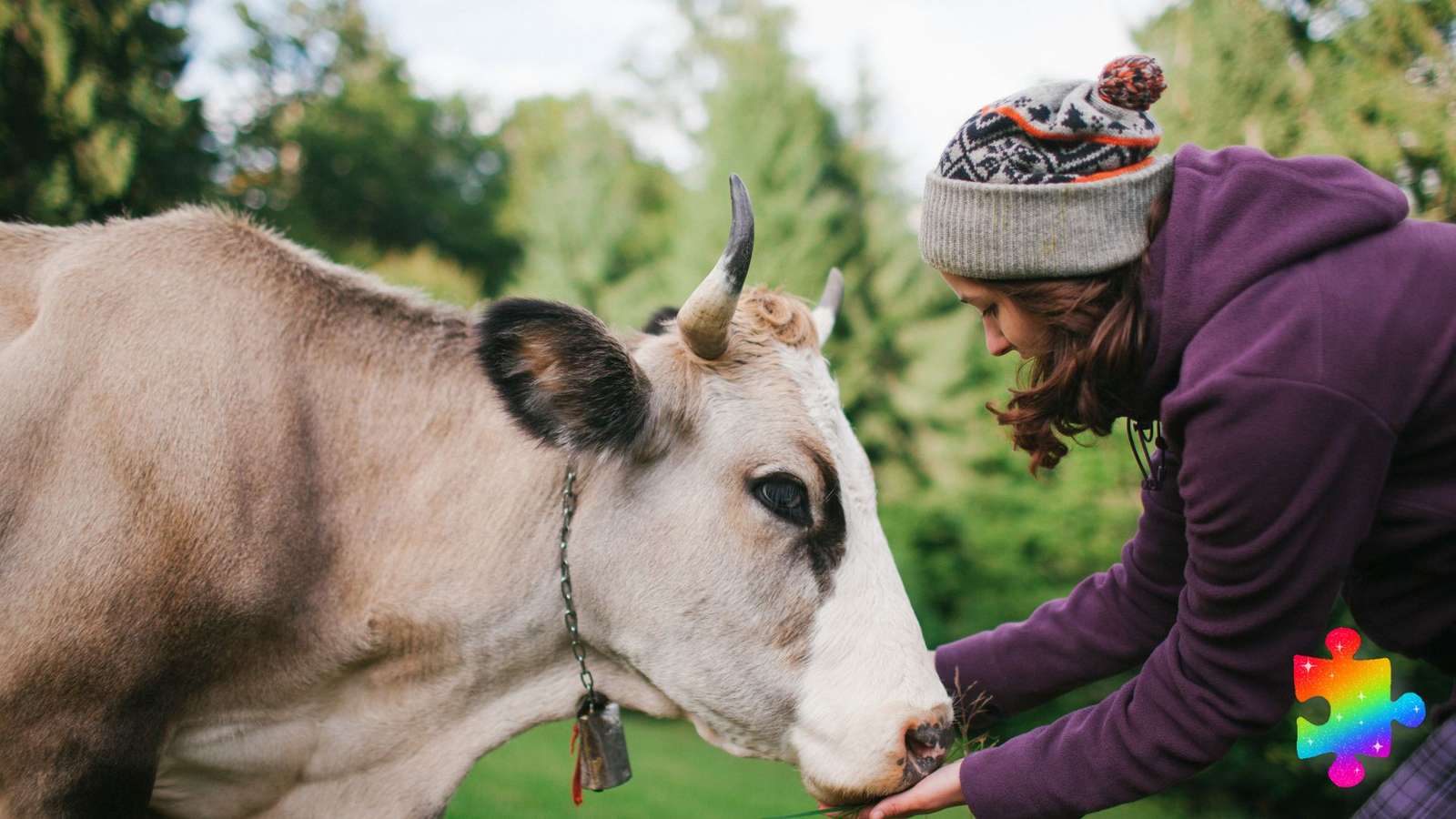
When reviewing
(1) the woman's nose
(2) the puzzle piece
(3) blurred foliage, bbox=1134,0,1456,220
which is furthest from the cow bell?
(3) blurred foliage, bbox=1134,0,1456,220

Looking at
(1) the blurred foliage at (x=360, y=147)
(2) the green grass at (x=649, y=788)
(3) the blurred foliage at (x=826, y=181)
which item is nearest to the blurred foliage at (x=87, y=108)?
(3) the blurred foliage at (x=826, y=181)

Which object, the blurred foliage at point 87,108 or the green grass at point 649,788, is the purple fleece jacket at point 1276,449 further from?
the blurred foliage at point 87,108

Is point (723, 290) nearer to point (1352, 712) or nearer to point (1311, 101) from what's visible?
point (1352, 712)

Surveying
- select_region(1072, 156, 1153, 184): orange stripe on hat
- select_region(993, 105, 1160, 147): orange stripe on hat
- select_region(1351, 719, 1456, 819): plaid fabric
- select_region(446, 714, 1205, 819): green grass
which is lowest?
select_region(446, 714, 1205, 819): green grass

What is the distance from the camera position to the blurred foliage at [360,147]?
3888 cm

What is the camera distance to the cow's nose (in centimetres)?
277

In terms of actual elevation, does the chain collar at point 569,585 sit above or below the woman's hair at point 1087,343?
below

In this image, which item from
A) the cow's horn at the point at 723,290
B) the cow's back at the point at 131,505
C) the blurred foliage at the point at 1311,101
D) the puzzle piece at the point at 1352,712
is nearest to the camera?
the puzzle piece at the point at 1352,712

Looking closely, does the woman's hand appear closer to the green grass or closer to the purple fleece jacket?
the purple fleece jacket

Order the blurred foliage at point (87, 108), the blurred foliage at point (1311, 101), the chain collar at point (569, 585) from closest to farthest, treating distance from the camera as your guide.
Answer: the chain collar at point (569, 585) → the blurred foliage at point (1311, 101) → the blurred foliage at point (87, 108)

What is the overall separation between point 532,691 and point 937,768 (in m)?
1.30

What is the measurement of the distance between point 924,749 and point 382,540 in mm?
1728

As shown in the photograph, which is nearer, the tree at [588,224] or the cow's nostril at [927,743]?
the cow's nostril at [927,743]

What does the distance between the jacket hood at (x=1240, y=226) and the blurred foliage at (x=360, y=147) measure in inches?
1451
